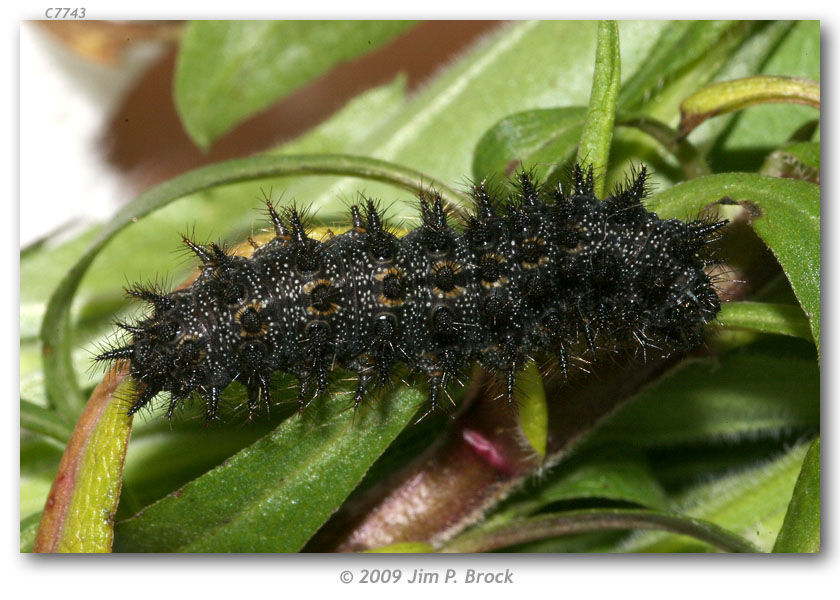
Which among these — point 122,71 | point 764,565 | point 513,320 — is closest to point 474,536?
point 513,320

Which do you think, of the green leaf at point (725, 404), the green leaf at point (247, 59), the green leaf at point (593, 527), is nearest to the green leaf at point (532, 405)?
the green leaf at point (593, 527)

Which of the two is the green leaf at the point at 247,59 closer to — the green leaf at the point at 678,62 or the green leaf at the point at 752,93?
the green leaf at the point at 678,62

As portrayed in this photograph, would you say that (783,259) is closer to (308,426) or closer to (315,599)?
(308,426)

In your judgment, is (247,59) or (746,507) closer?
(746,507)

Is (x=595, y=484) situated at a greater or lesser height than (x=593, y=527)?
greater

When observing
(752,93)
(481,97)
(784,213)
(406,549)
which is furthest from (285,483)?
(481,97)

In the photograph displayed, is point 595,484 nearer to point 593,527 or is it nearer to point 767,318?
point 593,527
